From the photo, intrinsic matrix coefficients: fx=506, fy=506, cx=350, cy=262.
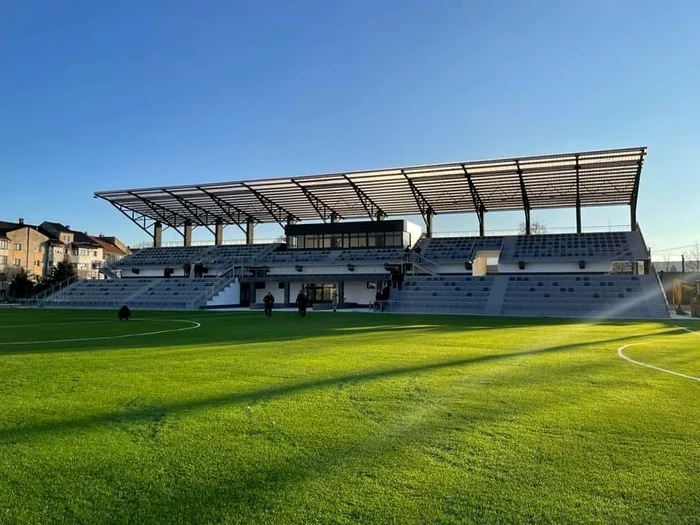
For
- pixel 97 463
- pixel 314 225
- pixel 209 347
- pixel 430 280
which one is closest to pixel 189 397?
pixel 97 463

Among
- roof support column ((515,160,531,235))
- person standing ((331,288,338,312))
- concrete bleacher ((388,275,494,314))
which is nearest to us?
concrete bleacher ((388,275,494,314))

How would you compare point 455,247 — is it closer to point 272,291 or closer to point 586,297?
point 586,297

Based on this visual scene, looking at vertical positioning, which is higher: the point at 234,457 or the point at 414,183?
the point at 414,183

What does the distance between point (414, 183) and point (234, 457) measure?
43247 millimetres

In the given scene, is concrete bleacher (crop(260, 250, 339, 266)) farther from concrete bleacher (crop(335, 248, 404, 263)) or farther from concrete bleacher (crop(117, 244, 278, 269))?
concrete bleacher (crop(117, 244, 278, 269))

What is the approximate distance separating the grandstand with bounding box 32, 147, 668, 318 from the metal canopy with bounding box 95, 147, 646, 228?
165 mm

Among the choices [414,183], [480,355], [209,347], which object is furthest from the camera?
[414,183]

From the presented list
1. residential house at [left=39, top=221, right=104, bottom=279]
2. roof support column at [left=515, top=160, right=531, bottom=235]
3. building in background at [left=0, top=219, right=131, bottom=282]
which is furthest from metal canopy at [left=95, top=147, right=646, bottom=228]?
residential house at [left=39, top=221, right=104, bottom=279]

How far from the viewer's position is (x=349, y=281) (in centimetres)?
4841

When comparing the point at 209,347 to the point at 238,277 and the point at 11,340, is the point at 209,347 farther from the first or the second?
the point at 238,277

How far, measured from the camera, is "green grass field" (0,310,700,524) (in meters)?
3.57

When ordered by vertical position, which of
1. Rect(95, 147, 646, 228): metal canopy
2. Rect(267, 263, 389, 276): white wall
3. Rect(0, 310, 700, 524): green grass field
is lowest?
Rect(0, 310, 700, 524): green grass field

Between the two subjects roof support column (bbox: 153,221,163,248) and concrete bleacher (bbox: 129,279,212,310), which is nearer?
concrete bleacher (bbox: 129,279,212,310)

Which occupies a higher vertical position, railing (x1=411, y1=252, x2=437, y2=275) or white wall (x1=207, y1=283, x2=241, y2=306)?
railing (x1=411, y1=252, x2=437, y2=275)
